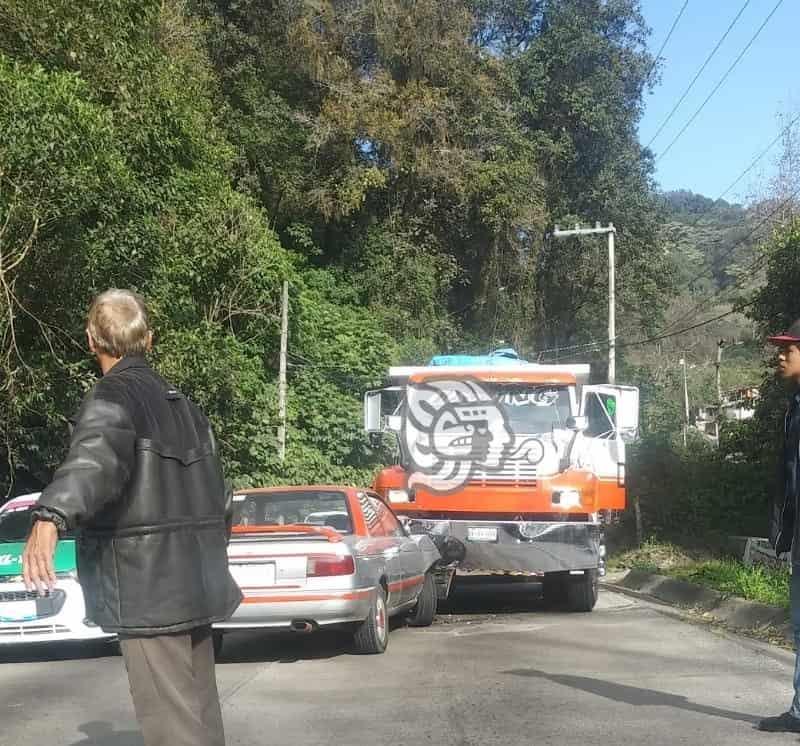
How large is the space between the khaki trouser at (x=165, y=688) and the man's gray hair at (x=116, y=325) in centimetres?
101

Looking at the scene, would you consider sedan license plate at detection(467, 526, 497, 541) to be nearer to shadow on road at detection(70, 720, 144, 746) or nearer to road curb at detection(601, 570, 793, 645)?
road curb at detection(601, 570, 793, 645)

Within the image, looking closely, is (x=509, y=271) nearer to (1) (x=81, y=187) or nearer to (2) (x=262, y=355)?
(2) (x=262, y=355)

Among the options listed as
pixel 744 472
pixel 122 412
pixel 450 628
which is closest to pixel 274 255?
pixel 744 472

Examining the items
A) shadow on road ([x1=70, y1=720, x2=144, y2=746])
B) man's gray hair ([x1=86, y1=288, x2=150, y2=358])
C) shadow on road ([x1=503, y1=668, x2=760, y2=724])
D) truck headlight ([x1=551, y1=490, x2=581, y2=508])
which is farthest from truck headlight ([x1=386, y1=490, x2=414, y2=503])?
man's gray hair ([x1=86, y1=288, x2=150, y2=358])

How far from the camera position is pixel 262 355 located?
93.9ft

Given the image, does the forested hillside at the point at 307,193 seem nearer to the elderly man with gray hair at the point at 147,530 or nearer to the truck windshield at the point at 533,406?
the truck windshield at the point at 533,406

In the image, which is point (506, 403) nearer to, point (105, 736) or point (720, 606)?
point (720, 606)

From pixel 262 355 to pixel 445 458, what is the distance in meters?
15.7

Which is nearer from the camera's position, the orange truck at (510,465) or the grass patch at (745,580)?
the grass patch at (745,580)

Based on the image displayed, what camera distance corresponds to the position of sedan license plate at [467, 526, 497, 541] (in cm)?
1265

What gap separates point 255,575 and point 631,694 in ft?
10.5

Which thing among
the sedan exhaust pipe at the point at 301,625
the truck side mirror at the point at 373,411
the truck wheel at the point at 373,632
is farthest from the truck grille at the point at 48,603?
the truck side mirror at the point at 373,411

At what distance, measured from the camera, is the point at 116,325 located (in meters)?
3.96

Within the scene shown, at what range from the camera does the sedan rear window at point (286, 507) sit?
10240 millimetres
